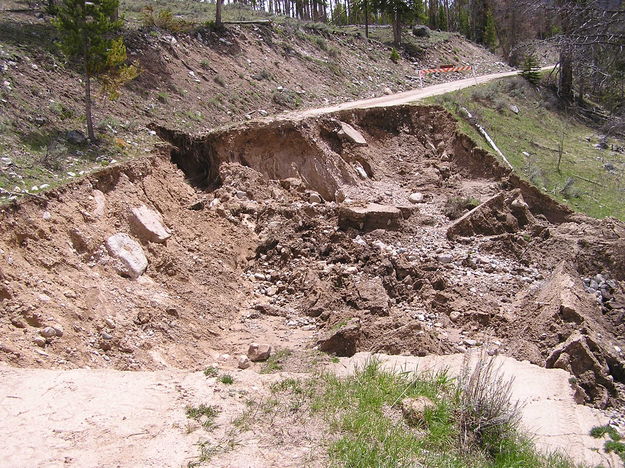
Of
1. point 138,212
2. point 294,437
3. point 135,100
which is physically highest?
point 135,100

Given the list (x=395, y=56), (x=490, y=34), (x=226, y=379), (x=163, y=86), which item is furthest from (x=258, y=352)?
(x=490, y=34)

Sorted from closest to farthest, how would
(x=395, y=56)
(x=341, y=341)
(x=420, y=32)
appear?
(x=341, y=341)
(x=395, y=56)
(x=420, y=32)

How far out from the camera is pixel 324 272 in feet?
42.1

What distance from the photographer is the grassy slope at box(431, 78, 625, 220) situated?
1658 centimetres

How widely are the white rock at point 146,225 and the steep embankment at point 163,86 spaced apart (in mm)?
1440

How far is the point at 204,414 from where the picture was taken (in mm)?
6719

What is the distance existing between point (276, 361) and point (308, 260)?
178 inches

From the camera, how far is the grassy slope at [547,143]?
1658cm

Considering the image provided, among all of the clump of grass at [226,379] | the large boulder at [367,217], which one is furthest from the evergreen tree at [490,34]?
the clump of grass at [226,379]

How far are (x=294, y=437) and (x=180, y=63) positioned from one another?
53.0ft

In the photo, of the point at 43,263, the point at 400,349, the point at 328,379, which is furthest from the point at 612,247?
the point at 43,263

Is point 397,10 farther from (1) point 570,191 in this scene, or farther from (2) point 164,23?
(1) point 570,191

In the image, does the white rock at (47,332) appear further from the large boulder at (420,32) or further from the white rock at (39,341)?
the large boulder at (420,32)

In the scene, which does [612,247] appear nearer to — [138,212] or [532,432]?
[532,432]
